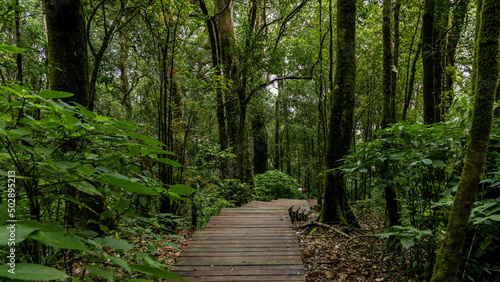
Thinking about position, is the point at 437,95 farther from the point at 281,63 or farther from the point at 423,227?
the point at 423,227

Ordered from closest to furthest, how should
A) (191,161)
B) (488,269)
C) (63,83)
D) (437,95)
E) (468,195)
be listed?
1. (468,195)
2. (488,269)
3. (63,83)
4. (437,95)
5. (191,161)

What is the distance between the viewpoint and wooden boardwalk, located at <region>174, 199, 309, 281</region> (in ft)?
9.30

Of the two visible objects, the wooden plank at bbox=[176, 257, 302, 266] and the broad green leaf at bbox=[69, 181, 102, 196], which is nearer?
the broad green leaf at bbox=[69, 181, 102, 196]

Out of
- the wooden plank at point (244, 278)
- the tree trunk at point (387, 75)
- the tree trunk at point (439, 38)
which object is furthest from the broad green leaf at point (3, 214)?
the tree trunk at point (439, 38)

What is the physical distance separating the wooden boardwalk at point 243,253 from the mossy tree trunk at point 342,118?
1299 millimetres

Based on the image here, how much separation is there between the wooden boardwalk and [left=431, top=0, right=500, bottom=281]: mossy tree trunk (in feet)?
4.68

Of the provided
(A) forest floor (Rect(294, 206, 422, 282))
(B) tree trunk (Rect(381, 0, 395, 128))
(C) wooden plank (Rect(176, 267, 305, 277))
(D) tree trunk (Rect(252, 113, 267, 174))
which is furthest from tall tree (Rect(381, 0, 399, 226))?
(D) tree trunk (Rect(252, 113, 267, 174))

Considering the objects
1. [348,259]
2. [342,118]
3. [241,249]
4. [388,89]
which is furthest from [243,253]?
[388,89]

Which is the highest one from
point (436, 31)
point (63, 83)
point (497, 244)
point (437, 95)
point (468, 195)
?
point (436, 31)

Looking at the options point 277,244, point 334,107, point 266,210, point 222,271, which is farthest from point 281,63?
point 222,271

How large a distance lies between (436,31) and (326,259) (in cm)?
639

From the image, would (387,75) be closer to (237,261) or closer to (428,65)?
(428,65)

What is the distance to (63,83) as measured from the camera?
2648 mm

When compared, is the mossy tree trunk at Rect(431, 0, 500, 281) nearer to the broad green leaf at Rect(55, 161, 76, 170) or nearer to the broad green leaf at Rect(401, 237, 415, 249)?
the broad green leaf at Rect(401, 237, 415, 249)
